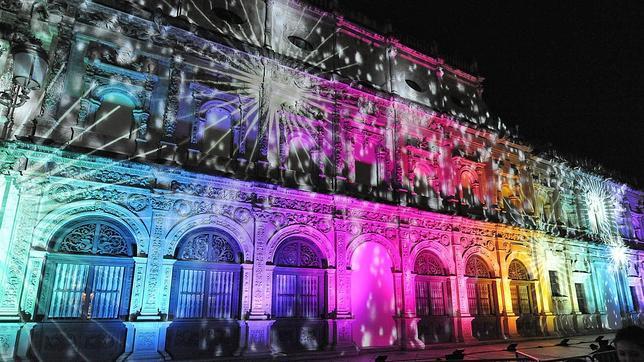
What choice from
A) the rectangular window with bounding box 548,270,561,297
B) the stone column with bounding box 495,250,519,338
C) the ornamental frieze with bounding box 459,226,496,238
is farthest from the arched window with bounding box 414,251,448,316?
the rectangular window with bounding box 548,270,561,297

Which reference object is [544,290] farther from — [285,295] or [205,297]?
[205,297]

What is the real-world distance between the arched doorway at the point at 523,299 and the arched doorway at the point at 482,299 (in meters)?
1.18

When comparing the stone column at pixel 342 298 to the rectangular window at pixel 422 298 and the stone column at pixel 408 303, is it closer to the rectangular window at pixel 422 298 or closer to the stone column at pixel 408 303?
the stone column at pixel 408 303

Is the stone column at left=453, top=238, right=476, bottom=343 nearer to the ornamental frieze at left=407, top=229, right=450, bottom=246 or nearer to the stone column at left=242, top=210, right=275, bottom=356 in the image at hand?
the ornamental frieze at left=407, top=229, right=450, bottom=246

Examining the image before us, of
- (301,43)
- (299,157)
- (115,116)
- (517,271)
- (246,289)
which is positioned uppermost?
(301,43)

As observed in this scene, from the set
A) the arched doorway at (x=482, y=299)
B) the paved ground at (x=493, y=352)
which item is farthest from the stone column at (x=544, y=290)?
the arched doorway at (x=482, y=299)

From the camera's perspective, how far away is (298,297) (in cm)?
1119

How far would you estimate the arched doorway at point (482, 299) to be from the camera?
14.6 metres

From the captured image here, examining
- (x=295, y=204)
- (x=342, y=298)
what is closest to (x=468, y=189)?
(x=342, y=298)

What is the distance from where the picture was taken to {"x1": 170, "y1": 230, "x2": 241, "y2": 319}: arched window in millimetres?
9656

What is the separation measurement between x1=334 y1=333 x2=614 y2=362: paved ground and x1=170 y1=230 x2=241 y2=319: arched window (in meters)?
3.40

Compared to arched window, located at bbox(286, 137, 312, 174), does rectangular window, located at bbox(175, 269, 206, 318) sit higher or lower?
lower

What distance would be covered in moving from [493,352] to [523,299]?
17.4 ft

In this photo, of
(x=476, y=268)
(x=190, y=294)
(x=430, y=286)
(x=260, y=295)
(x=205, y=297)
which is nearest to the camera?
(x=190, y=294)
